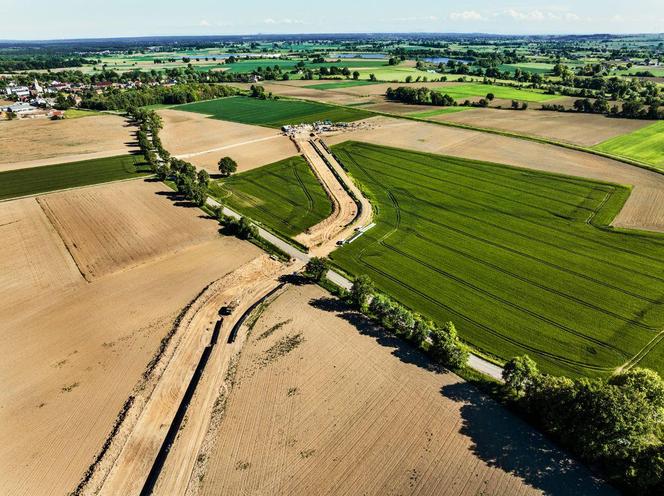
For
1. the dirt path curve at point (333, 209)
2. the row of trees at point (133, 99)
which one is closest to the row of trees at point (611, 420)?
the dirt path curve at point (333, 209)

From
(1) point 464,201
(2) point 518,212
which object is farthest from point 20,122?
(2) point 518,212

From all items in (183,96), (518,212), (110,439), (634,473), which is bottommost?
(110,439)

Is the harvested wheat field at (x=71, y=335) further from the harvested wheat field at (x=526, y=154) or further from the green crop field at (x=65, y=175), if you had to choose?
the harvested wheat field at (x=526, y=154)

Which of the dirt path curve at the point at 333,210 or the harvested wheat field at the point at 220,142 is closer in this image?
the dirt path curve at the point at 333,210

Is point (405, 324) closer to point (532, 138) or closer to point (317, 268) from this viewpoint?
point (317, 268)

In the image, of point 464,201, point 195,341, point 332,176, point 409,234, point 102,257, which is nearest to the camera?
point 195,341

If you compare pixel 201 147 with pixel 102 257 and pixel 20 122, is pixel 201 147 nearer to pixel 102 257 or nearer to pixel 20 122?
pixel 102 257
